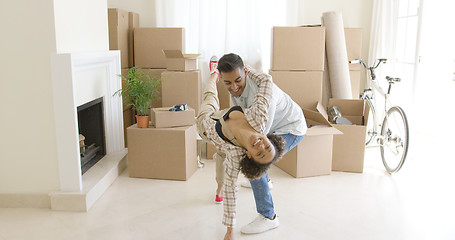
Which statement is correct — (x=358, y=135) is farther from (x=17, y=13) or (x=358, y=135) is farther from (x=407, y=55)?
(x=17, y=13)

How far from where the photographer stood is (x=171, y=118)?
314cm

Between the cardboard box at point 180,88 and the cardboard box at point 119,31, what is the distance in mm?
670

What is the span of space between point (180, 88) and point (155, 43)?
707 millimetres

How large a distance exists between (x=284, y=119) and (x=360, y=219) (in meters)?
0.81

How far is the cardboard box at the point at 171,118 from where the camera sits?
3.11m

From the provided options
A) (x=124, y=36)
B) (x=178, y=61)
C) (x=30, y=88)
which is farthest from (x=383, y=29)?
(x=30, y=88)

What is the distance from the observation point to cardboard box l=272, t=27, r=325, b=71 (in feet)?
11.8

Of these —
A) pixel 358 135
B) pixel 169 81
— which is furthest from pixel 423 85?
pixel 169 81

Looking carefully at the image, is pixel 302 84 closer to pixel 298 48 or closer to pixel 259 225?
pixel 298 48

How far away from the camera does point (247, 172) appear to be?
1877 millimetres

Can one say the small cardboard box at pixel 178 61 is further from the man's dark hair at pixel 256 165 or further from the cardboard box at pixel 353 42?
the man's dark hair at pixel 256 165

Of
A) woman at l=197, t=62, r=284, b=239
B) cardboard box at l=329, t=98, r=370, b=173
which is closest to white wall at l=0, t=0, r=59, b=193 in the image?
woman at l=197, t=62, r=284, b=239

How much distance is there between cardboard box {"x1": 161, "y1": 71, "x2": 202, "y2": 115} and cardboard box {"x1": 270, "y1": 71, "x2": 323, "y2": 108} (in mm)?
727

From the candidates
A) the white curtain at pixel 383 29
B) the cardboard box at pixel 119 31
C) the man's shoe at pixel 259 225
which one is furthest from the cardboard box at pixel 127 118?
the white curtain at pixel 383 29
